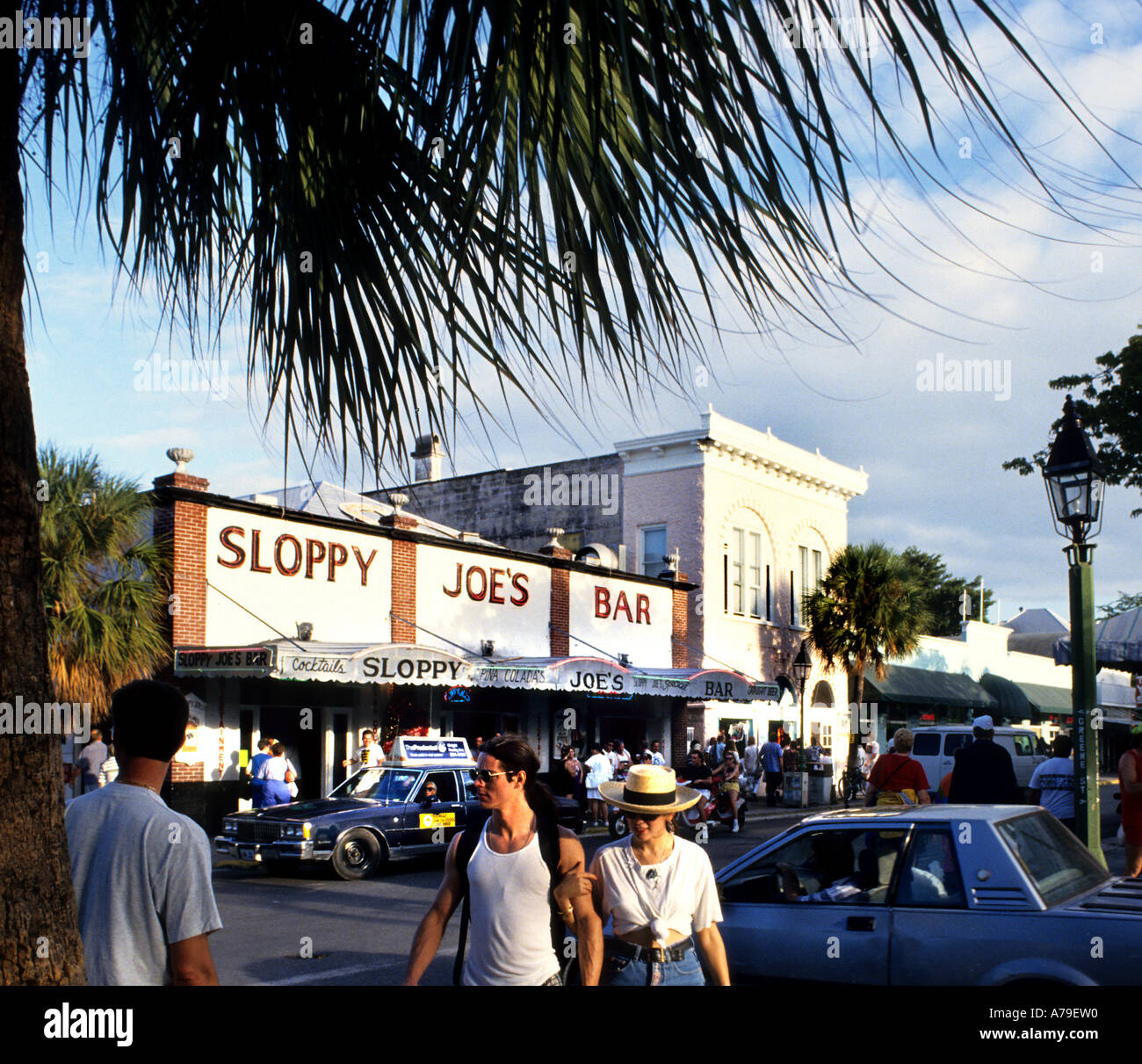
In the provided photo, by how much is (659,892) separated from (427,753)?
42.7ft

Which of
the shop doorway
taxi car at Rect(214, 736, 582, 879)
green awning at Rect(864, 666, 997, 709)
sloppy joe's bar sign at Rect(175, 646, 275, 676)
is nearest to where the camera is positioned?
taxi car at Rect(214, 736, 582, 879)

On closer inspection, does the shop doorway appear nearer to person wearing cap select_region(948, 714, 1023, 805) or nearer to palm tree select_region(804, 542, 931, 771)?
person wearing cap select_region(948, 714, 1023, 805)

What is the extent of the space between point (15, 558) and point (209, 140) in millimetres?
1190

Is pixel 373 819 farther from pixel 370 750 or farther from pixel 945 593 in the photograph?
pixel 945 593

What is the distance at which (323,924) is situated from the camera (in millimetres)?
11656

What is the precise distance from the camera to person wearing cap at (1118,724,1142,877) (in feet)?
30.5

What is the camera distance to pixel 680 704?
102 feet

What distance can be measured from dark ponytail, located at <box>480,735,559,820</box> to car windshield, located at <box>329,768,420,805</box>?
40.4ft

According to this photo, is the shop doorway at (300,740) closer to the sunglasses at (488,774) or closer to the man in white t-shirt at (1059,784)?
the man in white t-shirt at (1059,784)

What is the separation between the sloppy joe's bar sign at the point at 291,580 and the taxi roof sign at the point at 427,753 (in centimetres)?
517

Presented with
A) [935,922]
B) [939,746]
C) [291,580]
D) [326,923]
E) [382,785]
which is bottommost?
[939,746]

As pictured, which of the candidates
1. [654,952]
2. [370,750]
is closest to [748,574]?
[370,750]

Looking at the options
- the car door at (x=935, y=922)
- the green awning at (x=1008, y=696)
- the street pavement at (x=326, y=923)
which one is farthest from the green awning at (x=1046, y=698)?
the car door at (x=935, y=922)

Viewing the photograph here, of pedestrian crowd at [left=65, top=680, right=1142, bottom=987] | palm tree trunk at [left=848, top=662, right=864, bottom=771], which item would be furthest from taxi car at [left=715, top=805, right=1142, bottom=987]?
palm tree trunk at [left=848, top=662, right=864, bottom=771]
